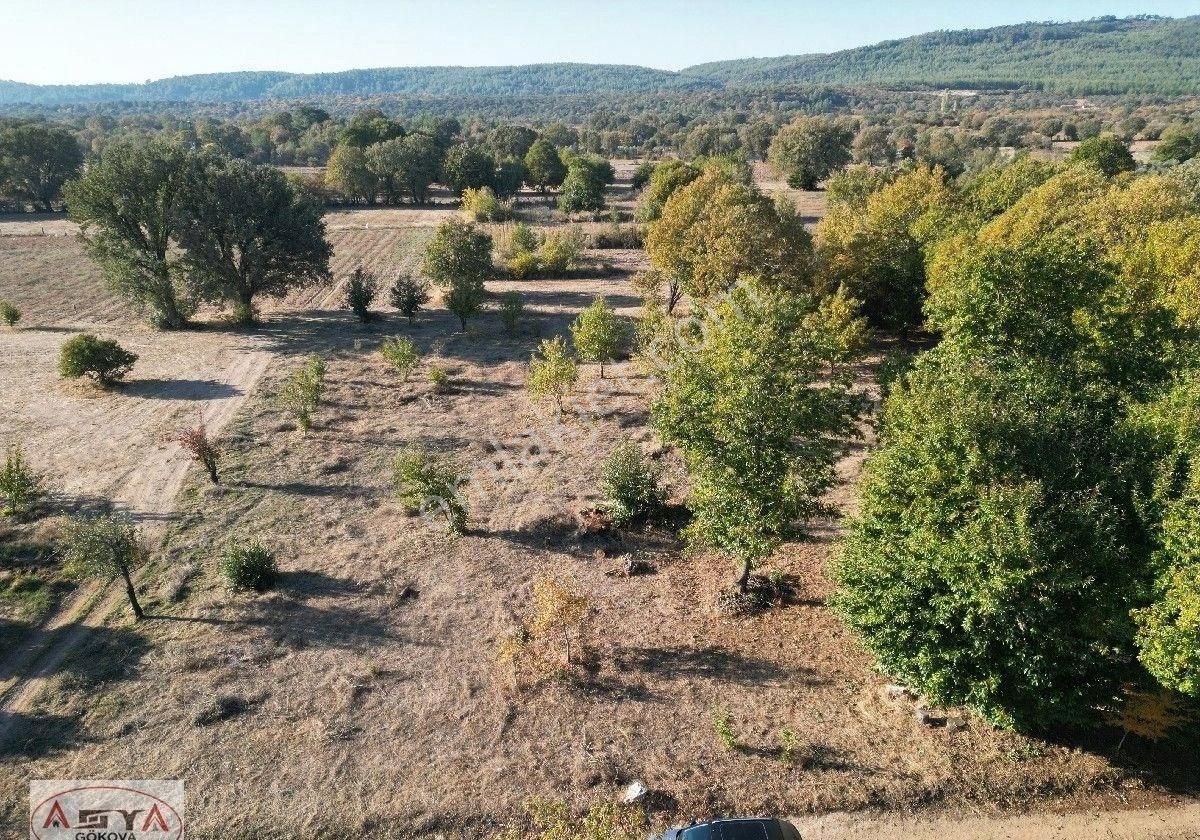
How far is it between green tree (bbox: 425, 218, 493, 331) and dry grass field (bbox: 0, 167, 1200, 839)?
14.2 metres

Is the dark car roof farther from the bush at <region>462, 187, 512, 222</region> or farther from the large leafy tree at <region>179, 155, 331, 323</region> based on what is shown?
the bush at <region>462, 187, 512, 222</region>

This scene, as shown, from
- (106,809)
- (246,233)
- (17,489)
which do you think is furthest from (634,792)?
(246,233)

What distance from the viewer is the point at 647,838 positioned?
13.5m

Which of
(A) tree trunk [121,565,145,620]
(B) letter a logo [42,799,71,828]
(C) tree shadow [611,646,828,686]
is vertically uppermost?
(A) tree trunk [121,565,145,620]

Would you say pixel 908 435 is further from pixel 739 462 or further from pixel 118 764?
pixel 118 764

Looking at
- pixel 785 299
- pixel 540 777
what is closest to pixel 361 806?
pixel 540 777

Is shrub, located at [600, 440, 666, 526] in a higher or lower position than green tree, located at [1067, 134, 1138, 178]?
lower

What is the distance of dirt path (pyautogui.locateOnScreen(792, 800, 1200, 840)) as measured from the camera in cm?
1367

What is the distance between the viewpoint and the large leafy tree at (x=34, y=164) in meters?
84.8

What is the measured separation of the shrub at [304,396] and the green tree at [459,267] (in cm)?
1123

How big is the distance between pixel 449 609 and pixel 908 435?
509 inches

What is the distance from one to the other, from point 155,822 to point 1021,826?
1728 centimetres

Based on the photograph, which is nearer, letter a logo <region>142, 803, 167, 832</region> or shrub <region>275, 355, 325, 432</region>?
letter a logo <region>142, 803, 167, 832</region>

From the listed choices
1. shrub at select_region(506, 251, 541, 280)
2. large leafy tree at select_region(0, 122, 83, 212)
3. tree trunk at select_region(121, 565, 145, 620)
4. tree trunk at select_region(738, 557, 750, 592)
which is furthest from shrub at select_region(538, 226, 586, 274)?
large leafy tree at select_region(0, 122, 83, 212)
